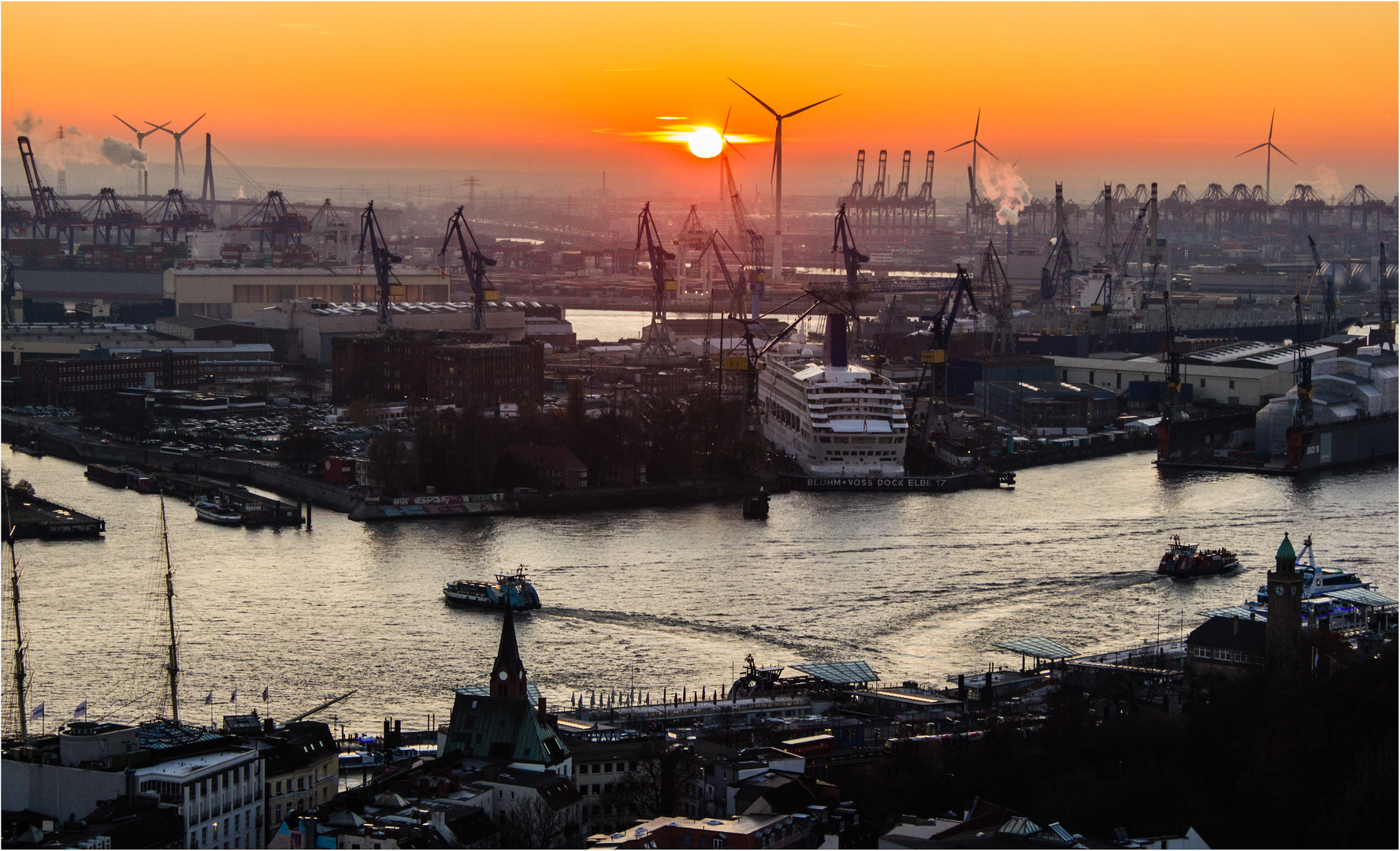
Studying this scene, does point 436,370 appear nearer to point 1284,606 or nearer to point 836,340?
point 836,340

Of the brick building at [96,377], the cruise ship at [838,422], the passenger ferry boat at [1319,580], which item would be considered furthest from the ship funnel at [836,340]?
the passenger ferry boat at [1319,580]

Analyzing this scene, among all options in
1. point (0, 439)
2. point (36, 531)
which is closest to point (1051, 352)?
point (0, 439)

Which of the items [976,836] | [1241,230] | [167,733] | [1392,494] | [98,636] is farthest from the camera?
[1241,230]

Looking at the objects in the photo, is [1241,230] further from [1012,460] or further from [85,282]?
[1012,460]

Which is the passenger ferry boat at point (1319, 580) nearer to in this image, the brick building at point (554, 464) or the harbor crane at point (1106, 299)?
the brick building at point (554, 464)

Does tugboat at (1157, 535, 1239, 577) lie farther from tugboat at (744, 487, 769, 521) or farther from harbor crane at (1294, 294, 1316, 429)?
harbor crane at (1294, 294, 1316, 429)

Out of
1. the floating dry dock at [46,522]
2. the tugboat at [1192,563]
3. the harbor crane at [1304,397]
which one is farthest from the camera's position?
the harbor crane at [1304,397]

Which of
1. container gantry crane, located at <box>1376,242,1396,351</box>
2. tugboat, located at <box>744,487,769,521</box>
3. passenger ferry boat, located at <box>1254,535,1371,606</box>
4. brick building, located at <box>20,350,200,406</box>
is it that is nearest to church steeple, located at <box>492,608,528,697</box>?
Answer: passenger ferry boat, located at <box>1254,535,1371,606</box>

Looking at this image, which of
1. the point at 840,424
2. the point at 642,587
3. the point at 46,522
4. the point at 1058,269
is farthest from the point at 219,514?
the point at 1058,269
